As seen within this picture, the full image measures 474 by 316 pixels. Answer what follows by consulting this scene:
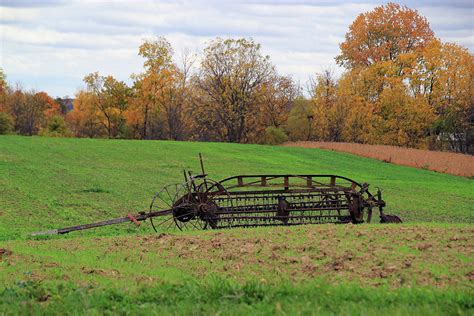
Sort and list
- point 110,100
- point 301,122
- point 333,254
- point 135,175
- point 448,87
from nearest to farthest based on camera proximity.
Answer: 1. point 333,254
2. point 135,175
3. point 448,87
4. point 301,122
5. point 110,100

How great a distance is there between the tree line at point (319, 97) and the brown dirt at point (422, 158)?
12.4 m

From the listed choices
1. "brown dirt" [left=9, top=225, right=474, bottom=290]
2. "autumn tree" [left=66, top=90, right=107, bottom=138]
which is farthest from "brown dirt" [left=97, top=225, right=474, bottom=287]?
"autumn tree" [left=66, top=90, right=107, bottom=138]

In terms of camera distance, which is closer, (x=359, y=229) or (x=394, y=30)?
(x=359, y=229)

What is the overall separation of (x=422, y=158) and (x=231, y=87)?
100.0 ft

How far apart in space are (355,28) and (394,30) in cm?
464

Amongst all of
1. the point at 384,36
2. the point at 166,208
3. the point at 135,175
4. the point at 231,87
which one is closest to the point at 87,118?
the point at 231,87

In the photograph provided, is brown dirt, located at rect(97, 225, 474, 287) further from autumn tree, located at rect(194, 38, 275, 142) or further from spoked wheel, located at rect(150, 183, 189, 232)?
autumn tree, located at rect(194, 38, 275, 142)

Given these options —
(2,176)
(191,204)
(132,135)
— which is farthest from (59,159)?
(132,135)

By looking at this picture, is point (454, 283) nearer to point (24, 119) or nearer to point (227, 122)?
point (227, 122)

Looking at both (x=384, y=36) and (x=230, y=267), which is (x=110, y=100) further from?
(x=230, y=267)

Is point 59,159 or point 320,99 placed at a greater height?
point 320,99

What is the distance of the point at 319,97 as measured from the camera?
245ft

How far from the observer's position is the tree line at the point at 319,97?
68.1 metres

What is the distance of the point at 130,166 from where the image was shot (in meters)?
39.3
